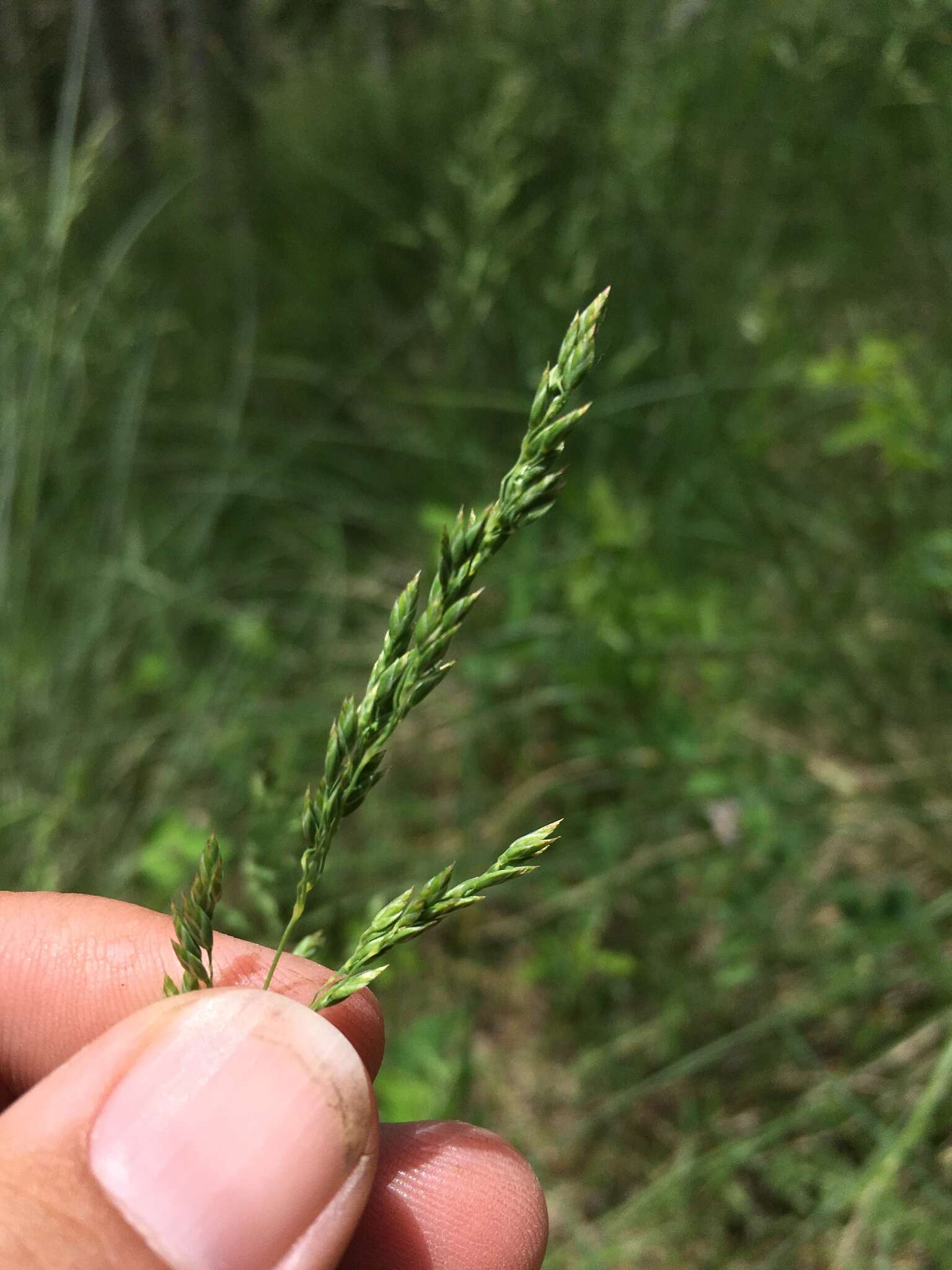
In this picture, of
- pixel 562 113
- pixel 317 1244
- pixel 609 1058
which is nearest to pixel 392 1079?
pixel 609 1058

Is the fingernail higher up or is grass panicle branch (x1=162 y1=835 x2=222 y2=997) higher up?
grass panicle branch (x1=162 y1=835 x2=222 y2=997)

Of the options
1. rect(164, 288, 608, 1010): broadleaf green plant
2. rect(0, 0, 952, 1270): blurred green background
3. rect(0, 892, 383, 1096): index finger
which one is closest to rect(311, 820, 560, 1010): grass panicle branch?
rect(164, 288, 608, 1010): broadleaf green plant

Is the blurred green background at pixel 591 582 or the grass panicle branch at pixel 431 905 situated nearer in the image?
the grass panicle branch at pixel 431 905

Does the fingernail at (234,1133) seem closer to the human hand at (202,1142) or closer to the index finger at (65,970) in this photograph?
the human hand at (202,1142)

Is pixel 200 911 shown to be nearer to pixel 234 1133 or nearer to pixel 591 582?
pixel 234 1133

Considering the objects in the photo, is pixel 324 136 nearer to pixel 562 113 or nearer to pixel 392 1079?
pixel 562 113

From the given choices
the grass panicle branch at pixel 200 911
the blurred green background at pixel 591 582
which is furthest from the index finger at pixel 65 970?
the grass panicle branch at pixel 200 911

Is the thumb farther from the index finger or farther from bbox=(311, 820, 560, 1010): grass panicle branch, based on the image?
the index finger

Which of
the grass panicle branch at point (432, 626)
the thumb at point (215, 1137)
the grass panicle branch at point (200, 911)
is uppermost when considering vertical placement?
the grass panicle branch at point (432, 626)
